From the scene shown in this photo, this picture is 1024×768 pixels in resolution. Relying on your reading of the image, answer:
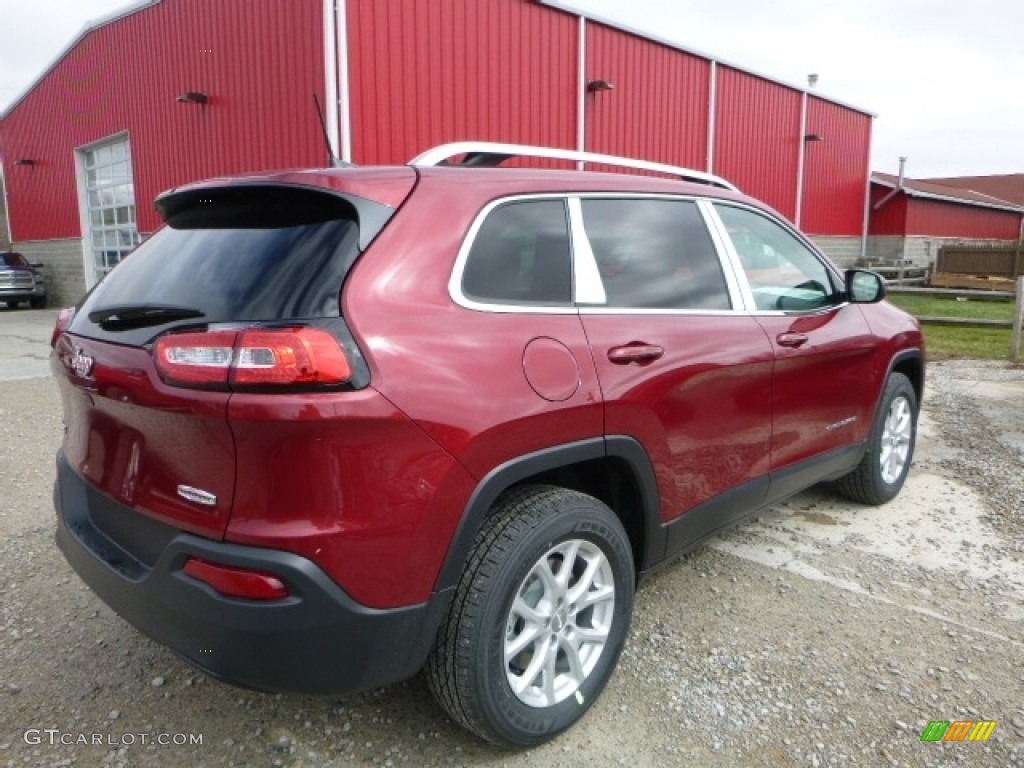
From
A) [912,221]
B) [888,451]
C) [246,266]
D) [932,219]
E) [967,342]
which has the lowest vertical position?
[967,342]

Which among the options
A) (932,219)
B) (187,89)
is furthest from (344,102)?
(932,219)

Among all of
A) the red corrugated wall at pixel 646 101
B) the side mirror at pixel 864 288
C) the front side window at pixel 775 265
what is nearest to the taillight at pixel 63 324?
the front side window at pixel 775 265

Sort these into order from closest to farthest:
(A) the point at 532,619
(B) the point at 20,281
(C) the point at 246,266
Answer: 1. (C) the point at 246,266
2. (A) the point at 532,619
3. (B) the point at 20,281

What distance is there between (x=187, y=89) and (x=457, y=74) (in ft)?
16.9

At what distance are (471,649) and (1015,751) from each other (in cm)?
169

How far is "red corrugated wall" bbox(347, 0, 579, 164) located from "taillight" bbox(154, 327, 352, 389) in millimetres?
9332

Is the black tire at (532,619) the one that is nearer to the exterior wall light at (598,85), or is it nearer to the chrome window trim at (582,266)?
the chrome window trim at (582,266)

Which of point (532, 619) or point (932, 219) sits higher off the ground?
point (932, 219)

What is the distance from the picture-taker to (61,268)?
19391 millimetres

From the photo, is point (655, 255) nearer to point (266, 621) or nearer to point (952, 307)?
point (266, 621)

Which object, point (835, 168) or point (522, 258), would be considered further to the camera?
point (835, 168)

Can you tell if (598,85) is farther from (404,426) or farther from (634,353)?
(404,426)

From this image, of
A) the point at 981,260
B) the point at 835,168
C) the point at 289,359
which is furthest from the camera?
the point at 981,260

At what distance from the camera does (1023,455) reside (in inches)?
206
